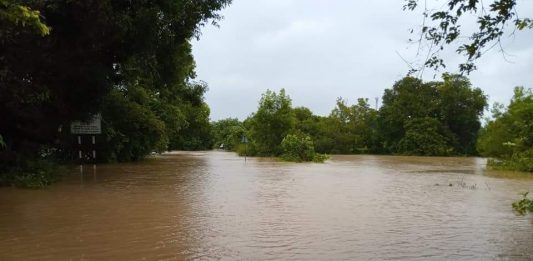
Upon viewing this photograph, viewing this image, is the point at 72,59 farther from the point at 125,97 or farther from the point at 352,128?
the point at 352,128

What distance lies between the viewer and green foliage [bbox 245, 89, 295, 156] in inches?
1746

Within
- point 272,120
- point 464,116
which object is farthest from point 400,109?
point 272,120

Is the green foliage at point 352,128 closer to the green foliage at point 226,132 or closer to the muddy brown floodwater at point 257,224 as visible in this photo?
the green foliage at point 226,132

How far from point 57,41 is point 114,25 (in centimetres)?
153

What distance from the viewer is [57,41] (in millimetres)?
12477

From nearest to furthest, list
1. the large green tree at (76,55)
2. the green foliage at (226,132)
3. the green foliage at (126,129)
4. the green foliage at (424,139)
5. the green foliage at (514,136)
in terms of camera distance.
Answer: the large green tree at (76,55) < the green foliage at (126,129) < the green foliage at (514,136) < the green foliage at (424,139) < the green foliage at (226,132)

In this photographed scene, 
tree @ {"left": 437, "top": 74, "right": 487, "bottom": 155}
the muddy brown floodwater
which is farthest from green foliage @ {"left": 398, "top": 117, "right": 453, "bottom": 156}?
the muddy brown floodwater

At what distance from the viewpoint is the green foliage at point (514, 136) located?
83.4 ft

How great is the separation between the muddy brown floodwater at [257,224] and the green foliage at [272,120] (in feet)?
98.9

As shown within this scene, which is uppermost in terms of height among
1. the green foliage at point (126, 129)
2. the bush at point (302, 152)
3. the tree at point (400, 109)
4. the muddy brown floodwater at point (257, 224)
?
the tree at point (400, 109)

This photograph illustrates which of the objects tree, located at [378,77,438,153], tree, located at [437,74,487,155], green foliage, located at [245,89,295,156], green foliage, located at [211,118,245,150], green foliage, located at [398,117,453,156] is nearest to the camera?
green foliage, located at [245,89,295,156]

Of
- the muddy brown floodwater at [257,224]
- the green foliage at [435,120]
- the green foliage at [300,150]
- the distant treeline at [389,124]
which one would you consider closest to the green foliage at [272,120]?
the distant treeline at [389,124]

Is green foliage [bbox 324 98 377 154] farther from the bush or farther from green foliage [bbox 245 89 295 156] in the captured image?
the bush

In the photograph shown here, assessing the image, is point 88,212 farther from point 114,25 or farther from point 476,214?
point 476,214
